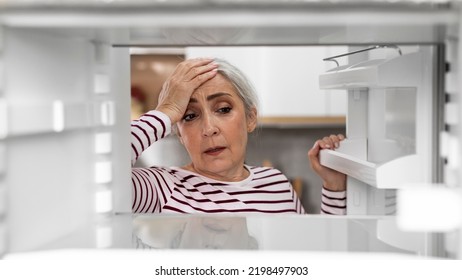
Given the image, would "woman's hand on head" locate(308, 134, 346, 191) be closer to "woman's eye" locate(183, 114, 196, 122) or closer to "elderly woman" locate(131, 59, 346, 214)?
"elderly woman" locate(131, 59, 346, 214)

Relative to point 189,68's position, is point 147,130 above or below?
below

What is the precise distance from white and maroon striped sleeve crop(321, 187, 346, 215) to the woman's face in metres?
0.18

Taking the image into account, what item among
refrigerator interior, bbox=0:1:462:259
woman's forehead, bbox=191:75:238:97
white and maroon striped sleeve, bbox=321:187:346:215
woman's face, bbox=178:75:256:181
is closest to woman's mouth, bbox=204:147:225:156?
woman's face, bbox=178:75:256:181

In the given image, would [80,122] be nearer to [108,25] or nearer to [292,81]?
[108,25]

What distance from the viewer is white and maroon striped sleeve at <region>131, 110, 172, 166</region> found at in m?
0.89

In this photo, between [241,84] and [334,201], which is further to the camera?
[241,84]

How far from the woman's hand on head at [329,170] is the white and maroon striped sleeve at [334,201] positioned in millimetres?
10

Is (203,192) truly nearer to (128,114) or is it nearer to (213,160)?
(213,160)

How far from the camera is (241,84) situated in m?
1.12

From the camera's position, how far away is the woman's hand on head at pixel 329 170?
3.33 feet

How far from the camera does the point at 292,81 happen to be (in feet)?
6.97

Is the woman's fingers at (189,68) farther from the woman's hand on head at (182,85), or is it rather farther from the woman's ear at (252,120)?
the woman's ear at (252,120)

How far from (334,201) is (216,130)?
0.83ft

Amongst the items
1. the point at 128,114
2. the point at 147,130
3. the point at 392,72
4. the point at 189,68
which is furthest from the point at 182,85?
the point at 392,72
